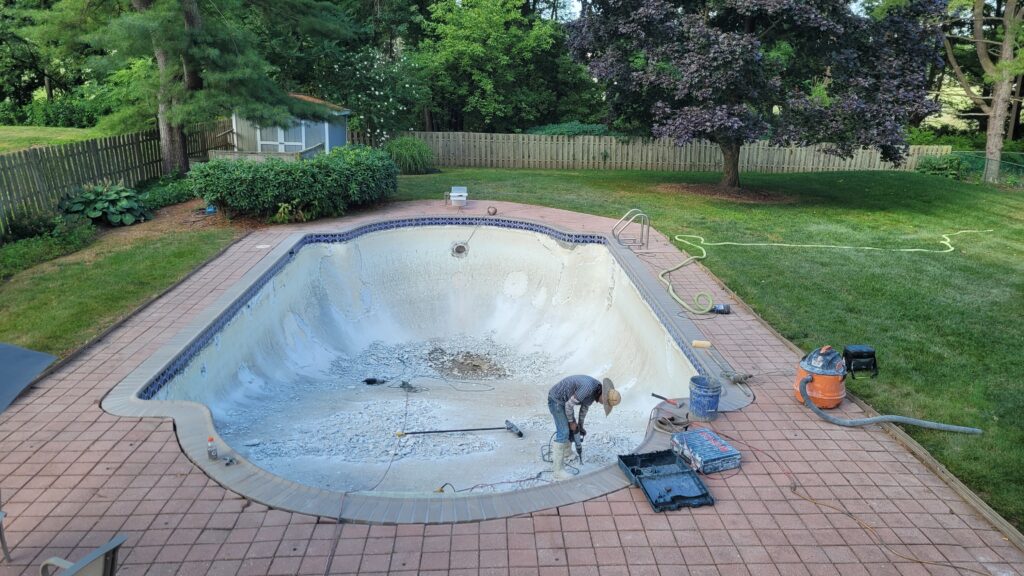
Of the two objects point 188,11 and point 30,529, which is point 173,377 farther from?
point 188,11

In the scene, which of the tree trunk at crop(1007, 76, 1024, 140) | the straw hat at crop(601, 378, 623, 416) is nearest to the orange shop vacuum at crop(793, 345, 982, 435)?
the straw hat at crop(601, 378, 623, 416)

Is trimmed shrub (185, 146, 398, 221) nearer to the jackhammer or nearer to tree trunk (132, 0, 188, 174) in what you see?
tree trunk (132, 0, 188, 174)

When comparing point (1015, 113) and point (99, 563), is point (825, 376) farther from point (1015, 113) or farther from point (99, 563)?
point (1015, 113)

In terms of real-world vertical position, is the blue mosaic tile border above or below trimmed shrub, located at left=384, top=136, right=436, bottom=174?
below

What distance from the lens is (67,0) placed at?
14.3 m

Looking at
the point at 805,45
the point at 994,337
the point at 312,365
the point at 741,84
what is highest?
the point at 805,45

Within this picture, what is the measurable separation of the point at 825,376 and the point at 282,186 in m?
10.0

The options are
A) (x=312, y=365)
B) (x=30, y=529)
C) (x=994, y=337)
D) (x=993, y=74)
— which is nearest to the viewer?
(x=30, y=529)

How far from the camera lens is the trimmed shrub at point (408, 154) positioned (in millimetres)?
19344

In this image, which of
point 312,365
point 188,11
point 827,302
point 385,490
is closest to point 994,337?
point 827,302

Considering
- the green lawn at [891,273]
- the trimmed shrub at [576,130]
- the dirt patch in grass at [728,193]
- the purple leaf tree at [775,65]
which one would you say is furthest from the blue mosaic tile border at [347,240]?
the trimmed shrub at [576,130]

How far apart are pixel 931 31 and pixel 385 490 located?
1561 centimetres

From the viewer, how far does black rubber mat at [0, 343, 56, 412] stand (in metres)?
3.48

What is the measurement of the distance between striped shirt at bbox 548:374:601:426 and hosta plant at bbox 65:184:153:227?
10.7 meters
